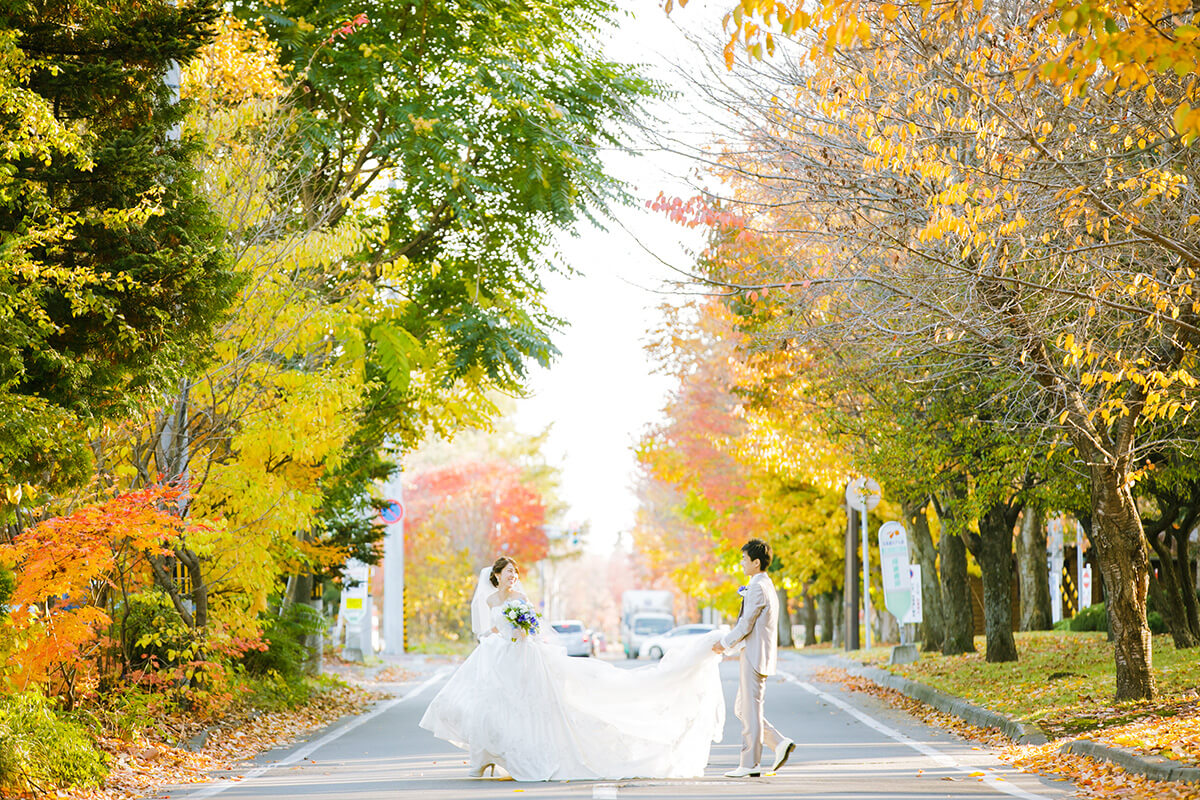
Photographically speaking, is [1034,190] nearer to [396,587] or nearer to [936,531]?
[936,531]

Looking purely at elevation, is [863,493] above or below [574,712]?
above

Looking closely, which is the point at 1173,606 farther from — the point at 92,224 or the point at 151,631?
the point at 92,224

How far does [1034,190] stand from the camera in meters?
12.1

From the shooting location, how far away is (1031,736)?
13.6 meters

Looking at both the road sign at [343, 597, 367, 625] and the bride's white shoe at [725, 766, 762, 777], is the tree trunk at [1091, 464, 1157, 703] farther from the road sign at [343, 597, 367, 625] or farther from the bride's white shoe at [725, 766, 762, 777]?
the road sign at [343, 597, 367, 625]

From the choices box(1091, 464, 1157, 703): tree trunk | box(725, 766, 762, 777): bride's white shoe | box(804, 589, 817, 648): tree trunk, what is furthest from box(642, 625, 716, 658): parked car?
box(725, 766, 762, 777): bride's white shoe

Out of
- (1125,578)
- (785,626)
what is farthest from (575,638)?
(1125,578)

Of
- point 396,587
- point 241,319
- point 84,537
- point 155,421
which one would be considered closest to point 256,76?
point 241,319

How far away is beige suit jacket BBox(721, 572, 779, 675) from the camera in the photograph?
11500 mm

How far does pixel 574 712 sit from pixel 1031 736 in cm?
491

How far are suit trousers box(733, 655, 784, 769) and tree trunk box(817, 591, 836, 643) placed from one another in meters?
35.7

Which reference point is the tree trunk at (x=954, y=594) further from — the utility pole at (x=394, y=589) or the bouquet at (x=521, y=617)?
the utility pole at (x=394, y=589)

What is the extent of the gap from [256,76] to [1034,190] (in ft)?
29.4

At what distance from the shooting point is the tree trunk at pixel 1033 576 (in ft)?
108
